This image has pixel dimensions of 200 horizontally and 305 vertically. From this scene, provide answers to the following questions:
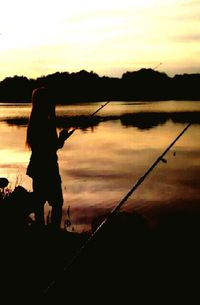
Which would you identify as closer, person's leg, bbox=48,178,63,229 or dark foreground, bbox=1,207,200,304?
dark foreground, bbox=1,207,200,304

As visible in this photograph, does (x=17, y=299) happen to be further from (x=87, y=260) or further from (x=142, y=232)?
(x=142, y=232)

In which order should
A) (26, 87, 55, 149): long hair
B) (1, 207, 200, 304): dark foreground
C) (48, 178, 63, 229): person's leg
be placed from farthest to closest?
(48, 178, 63, 229): person's leg → (26, 87, 55, 149): long hair → (1, 207, 200, 304): dark foreground

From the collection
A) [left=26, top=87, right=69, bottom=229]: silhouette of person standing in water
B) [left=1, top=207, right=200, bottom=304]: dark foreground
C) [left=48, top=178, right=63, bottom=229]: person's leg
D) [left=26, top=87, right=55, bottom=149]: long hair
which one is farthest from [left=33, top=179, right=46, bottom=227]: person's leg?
[left=26, top=87, right=55, bottom=149]: long hair

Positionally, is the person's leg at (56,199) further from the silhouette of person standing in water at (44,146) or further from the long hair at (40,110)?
the long hair at (40,110)

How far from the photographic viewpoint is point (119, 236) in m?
7.80

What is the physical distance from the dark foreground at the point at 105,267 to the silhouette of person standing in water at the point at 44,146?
2.49ft

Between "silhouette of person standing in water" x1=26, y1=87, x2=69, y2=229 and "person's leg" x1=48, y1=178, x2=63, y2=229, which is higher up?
"silhouette of person standing in water" x1=26, y1=87, x2=69, y2=229

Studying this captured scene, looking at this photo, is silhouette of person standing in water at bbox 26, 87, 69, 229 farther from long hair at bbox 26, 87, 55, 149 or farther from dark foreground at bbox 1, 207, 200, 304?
dark foreground at bbox 1, 207, 200, 304

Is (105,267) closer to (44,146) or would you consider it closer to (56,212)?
(56,212)

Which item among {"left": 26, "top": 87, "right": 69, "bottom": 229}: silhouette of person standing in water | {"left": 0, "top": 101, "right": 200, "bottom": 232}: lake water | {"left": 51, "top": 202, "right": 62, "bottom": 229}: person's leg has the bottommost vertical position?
{"left": 0, "top": 101, "right": 200, "bottom": 232}: lake water

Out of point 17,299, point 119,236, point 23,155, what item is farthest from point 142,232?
point 23,155

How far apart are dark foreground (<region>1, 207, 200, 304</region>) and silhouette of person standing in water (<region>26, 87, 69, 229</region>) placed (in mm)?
758

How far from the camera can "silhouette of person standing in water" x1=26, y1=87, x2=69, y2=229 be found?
6609 mm

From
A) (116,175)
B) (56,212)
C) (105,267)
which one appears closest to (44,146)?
(56,212)
